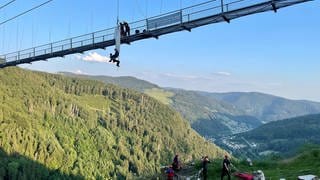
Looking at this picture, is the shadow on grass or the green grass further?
the shadow on grass

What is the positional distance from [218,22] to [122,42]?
324 inches

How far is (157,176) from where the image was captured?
3372cm

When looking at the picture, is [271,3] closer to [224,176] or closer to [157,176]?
[224,176]

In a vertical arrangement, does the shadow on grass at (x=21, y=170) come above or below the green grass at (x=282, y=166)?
below

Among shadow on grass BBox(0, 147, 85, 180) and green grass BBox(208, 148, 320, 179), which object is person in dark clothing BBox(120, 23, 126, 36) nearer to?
green grass BBox(208, 148, 320, 179)

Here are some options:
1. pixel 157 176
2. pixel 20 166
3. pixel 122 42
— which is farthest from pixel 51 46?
pixel 20 166

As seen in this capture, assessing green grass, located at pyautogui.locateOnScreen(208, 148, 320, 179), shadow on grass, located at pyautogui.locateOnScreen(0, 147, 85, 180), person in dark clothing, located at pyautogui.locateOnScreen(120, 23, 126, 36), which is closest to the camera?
green grass, located at pyautogui.locateOnScreen(208, 148, 320, 179)

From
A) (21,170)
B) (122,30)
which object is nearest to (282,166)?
(122,30)

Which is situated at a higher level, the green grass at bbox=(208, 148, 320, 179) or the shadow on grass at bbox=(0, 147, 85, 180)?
the green grass at bbox=(208, 148, 320, 179)

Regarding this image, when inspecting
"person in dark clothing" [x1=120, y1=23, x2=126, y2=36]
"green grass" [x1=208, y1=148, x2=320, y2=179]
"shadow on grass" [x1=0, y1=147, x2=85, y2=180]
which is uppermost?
"person in dark clothing" [x1=120, y1=23, x2=126, y2=36]

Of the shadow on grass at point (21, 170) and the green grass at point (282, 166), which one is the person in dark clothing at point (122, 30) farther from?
the shadow on grass at point (21, 170)

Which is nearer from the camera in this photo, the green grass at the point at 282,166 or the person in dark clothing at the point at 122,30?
the green grass at the point at 282,166

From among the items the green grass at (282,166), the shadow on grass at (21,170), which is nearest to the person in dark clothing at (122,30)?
the green grass at (282,166)

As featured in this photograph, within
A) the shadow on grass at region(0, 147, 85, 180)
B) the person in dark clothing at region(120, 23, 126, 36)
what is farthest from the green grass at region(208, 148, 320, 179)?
the shadow on grass at region(0, 147, 85, 180)
